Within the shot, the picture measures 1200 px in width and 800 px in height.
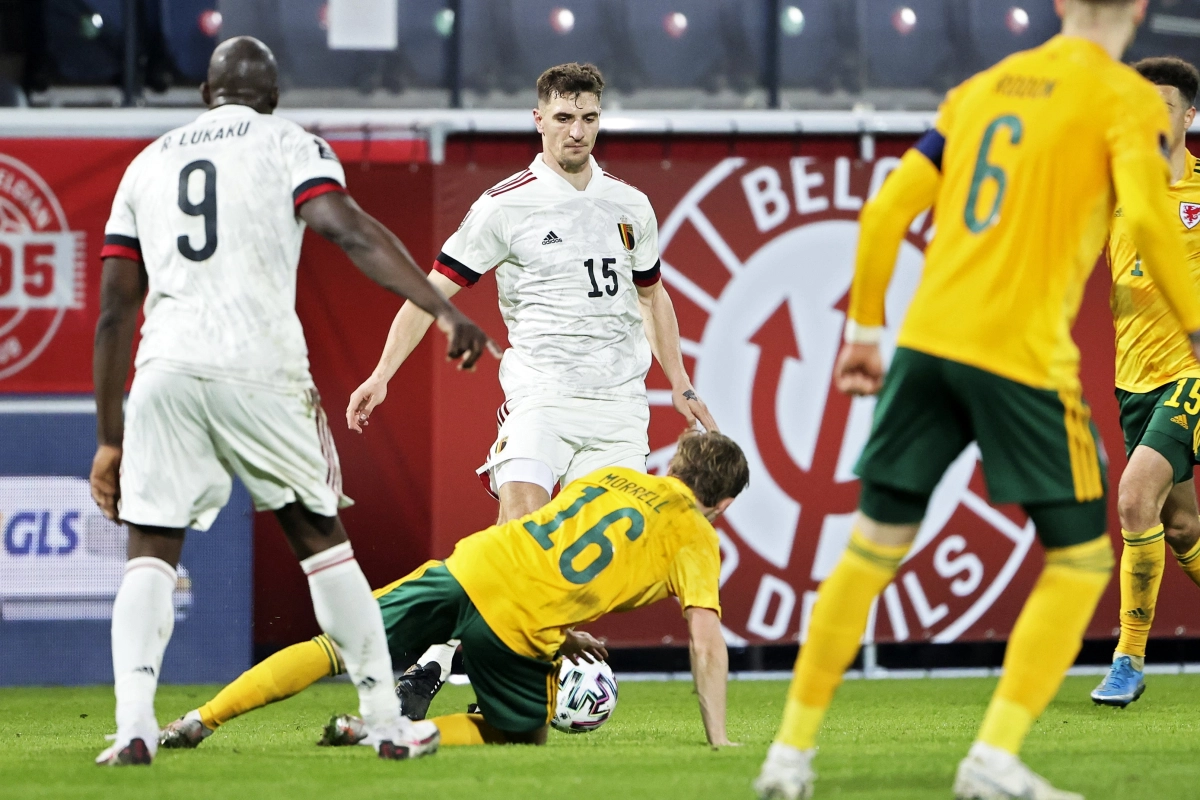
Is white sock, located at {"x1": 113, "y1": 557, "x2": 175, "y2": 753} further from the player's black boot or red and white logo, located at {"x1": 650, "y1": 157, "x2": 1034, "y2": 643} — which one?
red and white logo, located at {"x1": 650, "y1": 157, "x2": 1034, "y2": 643}

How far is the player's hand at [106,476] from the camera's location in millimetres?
4266

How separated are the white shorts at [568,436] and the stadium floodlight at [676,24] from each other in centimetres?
600

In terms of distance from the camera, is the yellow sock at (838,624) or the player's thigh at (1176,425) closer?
the yellow sock at (838,624)

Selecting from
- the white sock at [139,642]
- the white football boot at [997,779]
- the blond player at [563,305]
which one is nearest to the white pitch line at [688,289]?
the blond player at [563,305]

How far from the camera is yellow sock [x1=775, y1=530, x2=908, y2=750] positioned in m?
3.58

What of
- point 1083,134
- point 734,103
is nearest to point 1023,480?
point 1083,134

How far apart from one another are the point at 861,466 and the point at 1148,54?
8031 mm

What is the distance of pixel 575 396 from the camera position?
5.84 metres

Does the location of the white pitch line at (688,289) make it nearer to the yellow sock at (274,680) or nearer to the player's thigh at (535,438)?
the player's thigh at (535,438)

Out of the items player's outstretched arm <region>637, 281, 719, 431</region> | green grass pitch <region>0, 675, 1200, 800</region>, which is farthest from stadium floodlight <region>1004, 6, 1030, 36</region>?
player's outstretched arm <region>637, 281, 719, 431</region>

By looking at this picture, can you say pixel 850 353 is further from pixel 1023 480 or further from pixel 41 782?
pixel 41 782

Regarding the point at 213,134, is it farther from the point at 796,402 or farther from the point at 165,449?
the point at 796,402

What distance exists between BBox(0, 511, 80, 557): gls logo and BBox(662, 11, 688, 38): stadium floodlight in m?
5.71

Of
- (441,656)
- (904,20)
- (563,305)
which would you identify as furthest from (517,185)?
(904,20)
